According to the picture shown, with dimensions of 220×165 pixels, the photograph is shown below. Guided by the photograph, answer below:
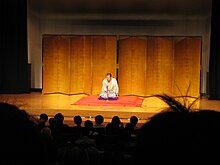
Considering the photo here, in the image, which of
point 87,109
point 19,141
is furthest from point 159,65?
point 19,141

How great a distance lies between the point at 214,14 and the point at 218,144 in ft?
36.2

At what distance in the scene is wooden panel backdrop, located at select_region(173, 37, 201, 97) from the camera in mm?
11641

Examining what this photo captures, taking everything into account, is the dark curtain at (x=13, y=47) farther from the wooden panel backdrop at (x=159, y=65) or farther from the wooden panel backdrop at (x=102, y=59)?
the wooden panel backdrop at (x=159, y=65)

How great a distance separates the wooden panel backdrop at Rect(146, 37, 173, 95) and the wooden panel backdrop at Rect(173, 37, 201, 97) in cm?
19

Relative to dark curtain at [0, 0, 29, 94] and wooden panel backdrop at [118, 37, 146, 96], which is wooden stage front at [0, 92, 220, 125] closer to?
wooden panel backdrop at [118, 37, 146, 96]

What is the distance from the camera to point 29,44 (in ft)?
42.1

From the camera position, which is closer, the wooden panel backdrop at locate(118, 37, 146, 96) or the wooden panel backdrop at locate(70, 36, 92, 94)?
the wooden panel backdrop at locate(118, 37, 146, 96)

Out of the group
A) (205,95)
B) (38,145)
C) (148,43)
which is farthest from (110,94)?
(38,145)

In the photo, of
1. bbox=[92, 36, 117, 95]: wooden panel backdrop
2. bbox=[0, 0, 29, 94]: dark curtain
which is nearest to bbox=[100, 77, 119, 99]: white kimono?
bbox=[92, 36, 117, 95]: wooden panel backdrop

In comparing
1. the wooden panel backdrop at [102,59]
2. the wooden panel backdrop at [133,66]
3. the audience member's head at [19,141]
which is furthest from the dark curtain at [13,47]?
the audience member's head at [19,141]

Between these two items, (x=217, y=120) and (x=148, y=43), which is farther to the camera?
(x=148, y=43)

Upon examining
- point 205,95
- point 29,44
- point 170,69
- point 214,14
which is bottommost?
point 205,95

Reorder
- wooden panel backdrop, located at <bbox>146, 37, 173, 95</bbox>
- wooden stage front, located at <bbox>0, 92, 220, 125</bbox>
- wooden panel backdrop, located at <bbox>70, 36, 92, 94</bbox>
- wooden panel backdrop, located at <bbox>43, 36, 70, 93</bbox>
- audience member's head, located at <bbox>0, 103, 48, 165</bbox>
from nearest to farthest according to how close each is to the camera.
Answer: audience member's head, located at <bbox>0, 103, 48, 165</bbox> < wooden stage front, located at <bbox>0, 92, 220, 125</bbox> < wooden panel backdrop, located at <bbox>146, 37, 173, 95</bbox> < wooden panel backdrop, located at <bbox>70, 36, 92, 94</bbox> < wooden panel backdrop, located at <bbox>43, 36, 70, 93</bbox>

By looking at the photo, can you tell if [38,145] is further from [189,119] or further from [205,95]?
[205,95]
